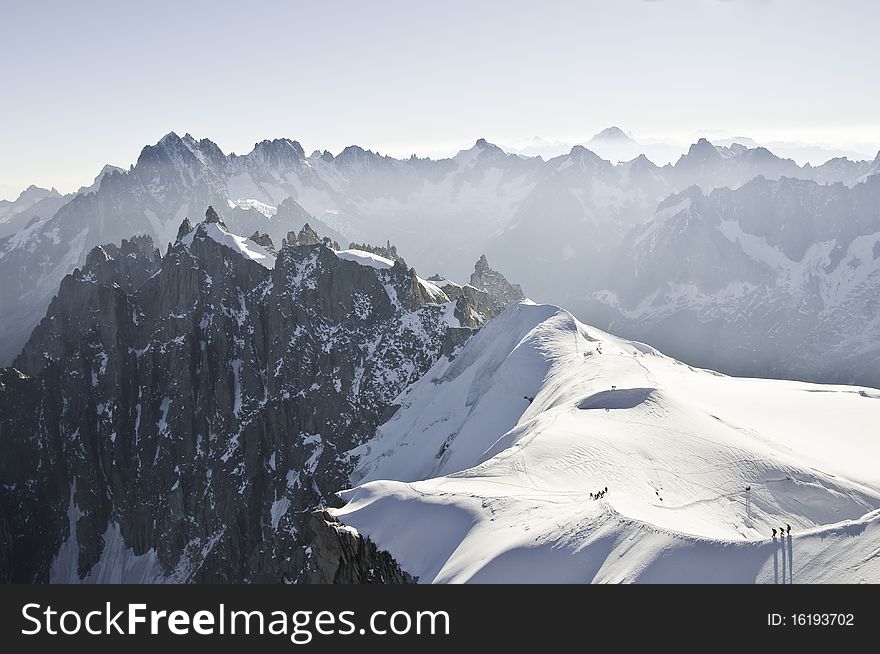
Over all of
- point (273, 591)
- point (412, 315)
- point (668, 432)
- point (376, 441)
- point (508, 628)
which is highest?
point (412, 315)

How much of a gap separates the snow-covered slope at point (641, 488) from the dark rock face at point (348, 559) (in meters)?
1.10

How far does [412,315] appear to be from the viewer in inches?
7264

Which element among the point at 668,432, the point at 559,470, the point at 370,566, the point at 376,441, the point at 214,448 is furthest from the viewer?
the point at 214,448

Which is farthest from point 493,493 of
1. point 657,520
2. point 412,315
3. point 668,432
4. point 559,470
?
point 412,315

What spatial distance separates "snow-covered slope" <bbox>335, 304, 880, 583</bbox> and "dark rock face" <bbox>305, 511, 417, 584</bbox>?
1.10m

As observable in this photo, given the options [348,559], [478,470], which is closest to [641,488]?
[478,470]

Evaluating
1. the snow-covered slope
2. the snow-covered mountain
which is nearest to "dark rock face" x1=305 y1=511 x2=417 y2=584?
the snow-covered mountain

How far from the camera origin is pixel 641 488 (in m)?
55.2

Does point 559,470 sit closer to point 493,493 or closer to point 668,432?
point 493,493

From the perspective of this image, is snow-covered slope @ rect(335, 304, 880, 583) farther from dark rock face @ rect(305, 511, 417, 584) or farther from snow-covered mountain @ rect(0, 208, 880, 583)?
dark rock face @ rect(305, 511, 417, 584)

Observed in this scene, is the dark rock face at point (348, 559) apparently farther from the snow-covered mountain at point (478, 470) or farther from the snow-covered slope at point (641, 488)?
the snow-covered slope at point (641, 488)

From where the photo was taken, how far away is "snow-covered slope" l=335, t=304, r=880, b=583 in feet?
124

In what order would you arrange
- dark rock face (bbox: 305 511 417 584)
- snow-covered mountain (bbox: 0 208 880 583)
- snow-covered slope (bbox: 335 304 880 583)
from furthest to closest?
dark rock face (bbox: 305 511 417 584)
snow-covered mountain (bbox: 0 208 880 583)
snow-covered slope (bbox: 335 304 880 583)

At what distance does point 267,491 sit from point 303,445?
52.4 ft
